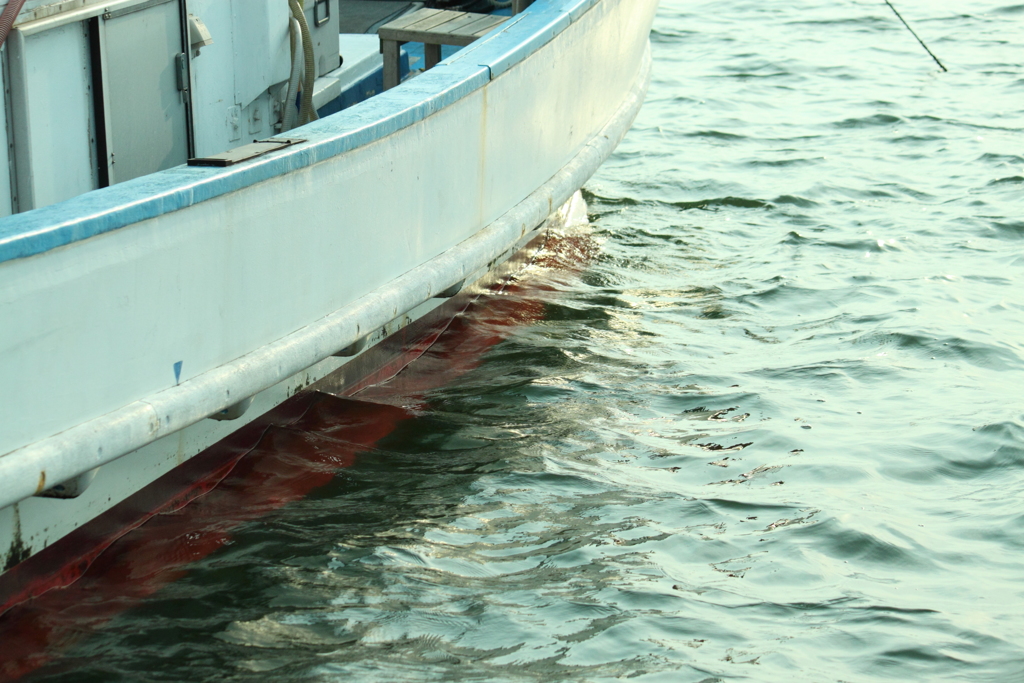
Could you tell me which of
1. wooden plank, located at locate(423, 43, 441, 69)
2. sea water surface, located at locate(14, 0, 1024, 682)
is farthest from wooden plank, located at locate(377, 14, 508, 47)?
sea water surface, located at locate(14, 0, 1024, 682)

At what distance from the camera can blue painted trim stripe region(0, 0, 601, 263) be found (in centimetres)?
260

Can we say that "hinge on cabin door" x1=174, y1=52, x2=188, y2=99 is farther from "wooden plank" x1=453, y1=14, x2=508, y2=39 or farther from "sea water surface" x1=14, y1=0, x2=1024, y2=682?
"wooden plank" x1=453, y1=14, x2=508, y2=39

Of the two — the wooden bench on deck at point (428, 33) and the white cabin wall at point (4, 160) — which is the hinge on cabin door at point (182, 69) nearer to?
the white cabin wall at point (4, 160)

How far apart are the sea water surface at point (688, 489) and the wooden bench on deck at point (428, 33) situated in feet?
3.69

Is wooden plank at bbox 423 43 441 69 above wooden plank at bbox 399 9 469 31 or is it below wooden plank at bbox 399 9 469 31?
below

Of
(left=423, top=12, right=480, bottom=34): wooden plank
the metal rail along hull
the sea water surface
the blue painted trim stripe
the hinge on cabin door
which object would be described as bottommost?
the sea water surface

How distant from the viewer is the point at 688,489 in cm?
392

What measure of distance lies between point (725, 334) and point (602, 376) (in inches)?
31.0

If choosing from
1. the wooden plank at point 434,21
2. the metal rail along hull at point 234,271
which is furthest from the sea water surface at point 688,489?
the wooden plank at point 434,21

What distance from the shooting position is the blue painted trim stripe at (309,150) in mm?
2596

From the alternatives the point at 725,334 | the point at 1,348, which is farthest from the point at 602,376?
the point at 1,348

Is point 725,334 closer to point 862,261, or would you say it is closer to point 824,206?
point 862,261

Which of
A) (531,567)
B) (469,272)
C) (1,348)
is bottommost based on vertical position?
(531,567)

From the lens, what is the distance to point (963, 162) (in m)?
7.90
